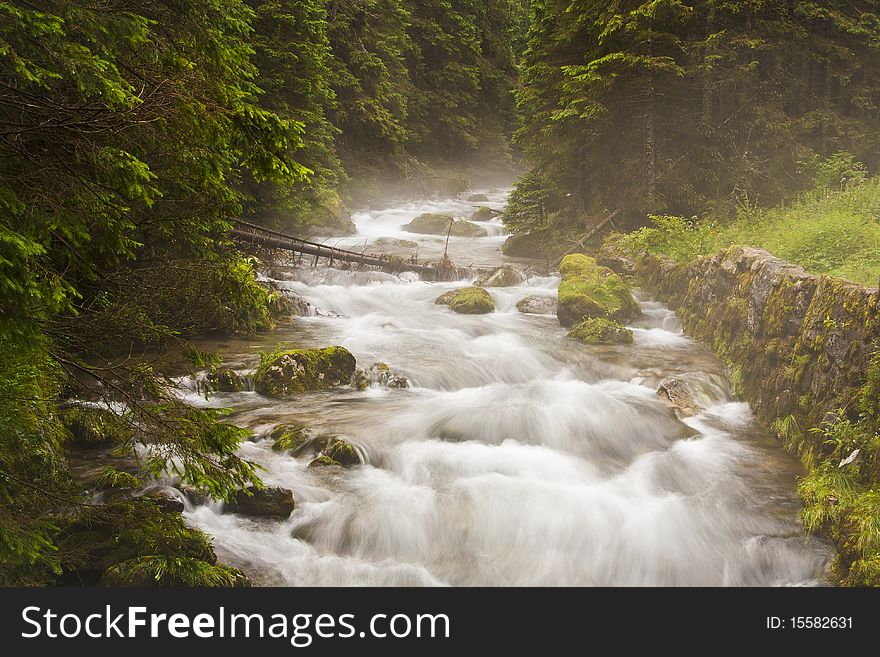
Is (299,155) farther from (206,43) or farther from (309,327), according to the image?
(206,43)

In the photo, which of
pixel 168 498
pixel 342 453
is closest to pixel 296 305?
pixel 342 453

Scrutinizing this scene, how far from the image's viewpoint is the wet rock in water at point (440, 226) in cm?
2591

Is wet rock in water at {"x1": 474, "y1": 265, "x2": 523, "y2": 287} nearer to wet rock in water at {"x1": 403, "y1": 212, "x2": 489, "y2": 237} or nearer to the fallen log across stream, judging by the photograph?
the fallen log across stream

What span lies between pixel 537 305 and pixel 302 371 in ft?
25.2

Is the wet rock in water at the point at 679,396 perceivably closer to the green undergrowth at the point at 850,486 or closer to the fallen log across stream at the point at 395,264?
the green undergrowth at the point at 850,486

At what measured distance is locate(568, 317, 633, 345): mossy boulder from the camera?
12688 mm

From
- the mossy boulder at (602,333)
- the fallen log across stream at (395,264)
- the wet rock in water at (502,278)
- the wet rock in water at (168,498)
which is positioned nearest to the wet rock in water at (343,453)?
the wet rock in water at (168,498)

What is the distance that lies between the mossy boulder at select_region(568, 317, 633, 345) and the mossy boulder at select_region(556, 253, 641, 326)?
0.57 meters

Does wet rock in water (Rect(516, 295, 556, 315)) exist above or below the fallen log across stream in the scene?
below

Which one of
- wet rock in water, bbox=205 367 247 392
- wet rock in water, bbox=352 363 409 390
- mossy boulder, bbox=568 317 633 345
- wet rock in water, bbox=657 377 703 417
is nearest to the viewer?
wet rock in water, bbox=205 367 247 392

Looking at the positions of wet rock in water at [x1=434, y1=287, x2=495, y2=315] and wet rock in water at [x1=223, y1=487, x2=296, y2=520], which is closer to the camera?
wet rock in water at [x1=223, y1=487, x2=296, y2=520]

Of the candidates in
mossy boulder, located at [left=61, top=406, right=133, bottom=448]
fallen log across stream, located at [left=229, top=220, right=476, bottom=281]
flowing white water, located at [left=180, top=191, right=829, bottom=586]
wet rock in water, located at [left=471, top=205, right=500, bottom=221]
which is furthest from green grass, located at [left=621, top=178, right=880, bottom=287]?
wet rock in water, located at [left=471, top=205, right=500, bottom=221]

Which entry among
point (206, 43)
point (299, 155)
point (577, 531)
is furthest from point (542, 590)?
point (299, 155)

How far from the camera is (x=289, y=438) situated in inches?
306
